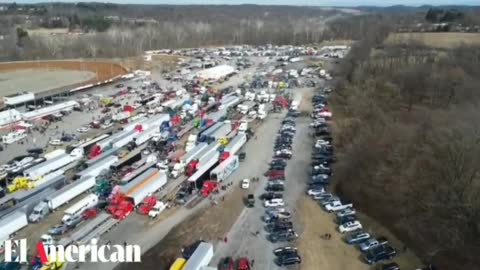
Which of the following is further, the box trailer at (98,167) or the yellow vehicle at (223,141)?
the yellow vehicle at (223,141)

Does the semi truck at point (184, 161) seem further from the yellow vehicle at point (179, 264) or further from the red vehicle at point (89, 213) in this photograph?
the yellow vehicle at point (179, 264)

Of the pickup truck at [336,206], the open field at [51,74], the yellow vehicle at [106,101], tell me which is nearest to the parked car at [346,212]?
the pickup truck at [336,206]

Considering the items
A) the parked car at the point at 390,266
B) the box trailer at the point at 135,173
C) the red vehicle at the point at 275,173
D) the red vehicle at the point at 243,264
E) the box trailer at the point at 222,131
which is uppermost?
the box trailer at the point at 222,131

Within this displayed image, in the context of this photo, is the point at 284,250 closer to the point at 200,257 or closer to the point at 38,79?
the point at 200,257

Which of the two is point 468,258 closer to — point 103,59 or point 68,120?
point 68,120

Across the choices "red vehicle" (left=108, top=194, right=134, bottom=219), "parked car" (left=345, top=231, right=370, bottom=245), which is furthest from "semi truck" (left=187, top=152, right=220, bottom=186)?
"parked car" (left=345, top=231, right=370, bottom=245)

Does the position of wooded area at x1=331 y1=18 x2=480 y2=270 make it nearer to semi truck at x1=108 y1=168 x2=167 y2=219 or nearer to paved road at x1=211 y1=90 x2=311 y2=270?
paved road at x1=211 y1=90 x2=311 y2=270
